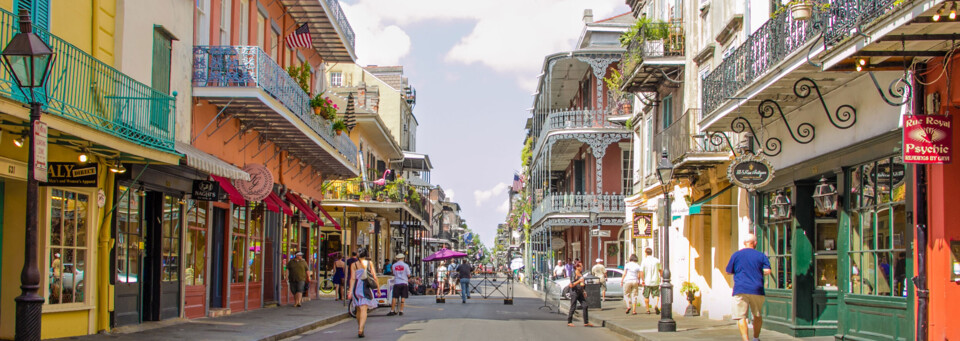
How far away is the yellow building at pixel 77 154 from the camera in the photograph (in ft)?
39.8

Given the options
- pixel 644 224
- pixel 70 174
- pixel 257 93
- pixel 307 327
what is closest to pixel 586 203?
pixel 644 224

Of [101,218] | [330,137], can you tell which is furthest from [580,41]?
[101,218]

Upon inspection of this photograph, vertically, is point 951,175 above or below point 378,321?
above

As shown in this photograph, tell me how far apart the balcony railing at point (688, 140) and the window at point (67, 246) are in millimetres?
11322

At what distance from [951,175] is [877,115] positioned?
2080mm

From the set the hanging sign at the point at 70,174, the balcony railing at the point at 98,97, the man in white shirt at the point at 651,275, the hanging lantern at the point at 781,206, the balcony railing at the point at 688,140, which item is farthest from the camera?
the man in white shirt at the point at 651,275

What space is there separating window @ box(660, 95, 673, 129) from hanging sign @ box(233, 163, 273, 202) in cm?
1049

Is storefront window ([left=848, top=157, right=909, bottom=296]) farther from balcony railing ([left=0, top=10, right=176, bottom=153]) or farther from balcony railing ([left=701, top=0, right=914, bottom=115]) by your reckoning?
balcony railing ([left=0, top=10, right=176, bottom=153])

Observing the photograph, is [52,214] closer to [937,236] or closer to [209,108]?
[209,108]

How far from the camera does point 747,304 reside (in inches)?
519

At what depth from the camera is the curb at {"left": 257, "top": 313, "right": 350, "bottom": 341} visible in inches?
615

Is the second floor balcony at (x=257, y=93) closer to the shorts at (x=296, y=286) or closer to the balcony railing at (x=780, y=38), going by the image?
the shorts at (x=296, y=286)

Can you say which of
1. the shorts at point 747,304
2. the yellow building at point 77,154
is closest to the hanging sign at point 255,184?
the yellow building at point 77,154

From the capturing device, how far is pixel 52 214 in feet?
45.0
